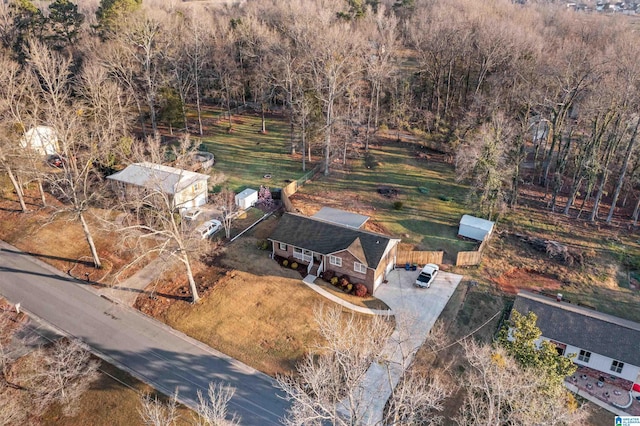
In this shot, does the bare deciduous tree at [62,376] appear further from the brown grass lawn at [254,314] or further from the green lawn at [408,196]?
the green lawn at [408,196]

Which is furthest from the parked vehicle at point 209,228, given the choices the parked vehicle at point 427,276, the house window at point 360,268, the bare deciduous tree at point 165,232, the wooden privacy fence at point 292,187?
the parked vehicle at point 427,276

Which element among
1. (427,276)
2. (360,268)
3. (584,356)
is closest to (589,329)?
(584,356)

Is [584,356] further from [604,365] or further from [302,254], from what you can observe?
[302,254]

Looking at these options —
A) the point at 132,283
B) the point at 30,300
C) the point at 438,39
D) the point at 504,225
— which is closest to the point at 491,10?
the point at 438,39

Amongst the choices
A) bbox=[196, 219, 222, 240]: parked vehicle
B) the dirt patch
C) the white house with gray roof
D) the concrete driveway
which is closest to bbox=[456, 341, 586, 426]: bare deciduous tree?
the concrete driveway

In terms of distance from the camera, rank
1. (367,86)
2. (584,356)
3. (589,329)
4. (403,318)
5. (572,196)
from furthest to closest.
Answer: (367,86), (572,196), (589,329), (584,356), (403,318)
